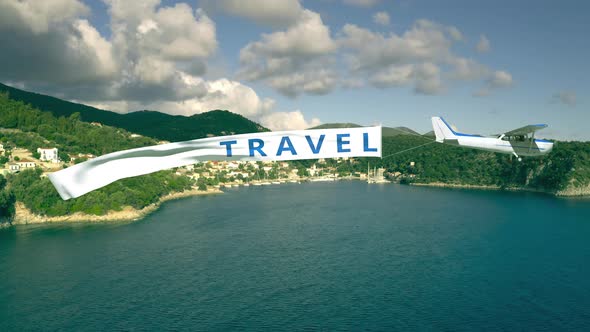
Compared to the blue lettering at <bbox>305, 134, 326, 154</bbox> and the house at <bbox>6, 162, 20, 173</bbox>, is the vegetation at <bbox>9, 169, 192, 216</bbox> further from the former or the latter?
the blue lettering at <bbox>305, 134, 326, 154</bbox>

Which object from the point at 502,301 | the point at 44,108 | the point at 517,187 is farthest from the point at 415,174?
the point at 44,108

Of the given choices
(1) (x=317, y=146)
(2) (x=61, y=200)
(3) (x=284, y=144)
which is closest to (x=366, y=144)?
(1) (x=317, y=146)

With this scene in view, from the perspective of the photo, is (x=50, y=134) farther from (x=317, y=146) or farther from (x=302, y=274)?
(x=317, y=146)

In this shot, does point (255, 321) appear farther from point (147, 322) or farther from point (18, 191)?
point (18, 191)

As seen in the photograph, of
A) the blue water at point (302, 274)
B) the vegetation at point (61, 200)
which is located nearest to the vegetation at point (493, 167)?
the blue water at point (302, 274)

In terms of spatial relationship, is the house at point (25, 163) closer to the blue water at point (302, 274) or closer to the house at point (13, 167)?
the house at point (13, 167)

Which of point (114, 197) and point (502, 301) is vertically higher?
point (114, 197)

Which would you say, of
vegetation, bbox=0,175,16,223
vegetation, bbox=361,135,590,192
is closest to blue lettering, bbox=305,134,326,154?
vegetation, bbox=0,175,16,223
